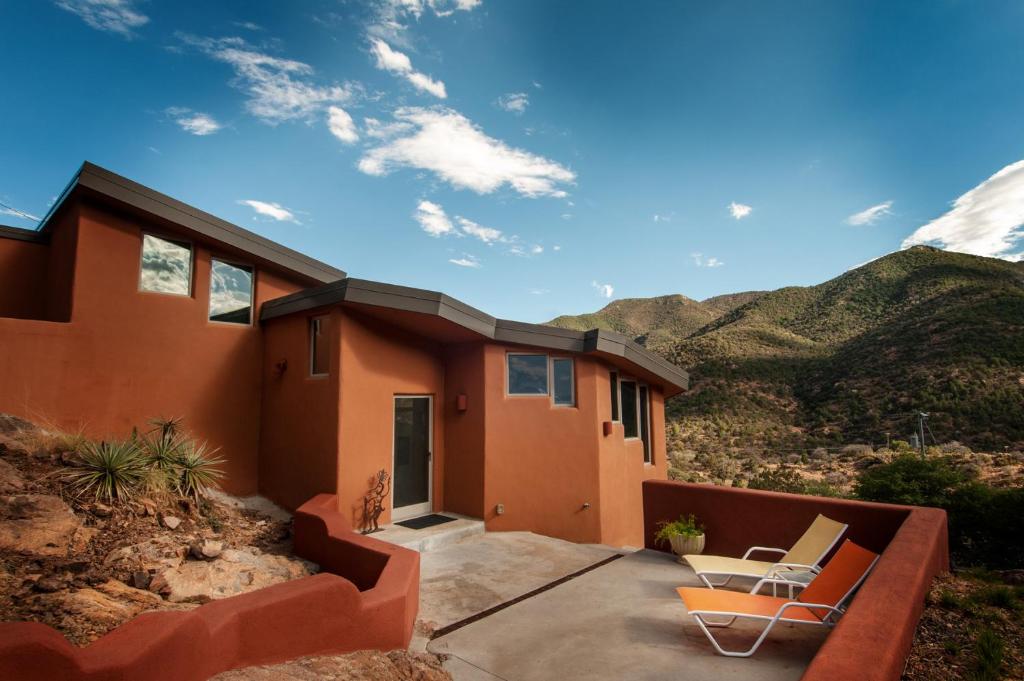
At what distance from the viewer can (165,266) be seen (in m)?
8.48

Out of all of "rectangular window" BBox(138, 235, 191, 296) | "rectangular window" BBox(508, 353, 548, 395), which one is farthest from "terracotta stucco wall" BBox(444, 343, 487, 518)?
"rectangular window" BBox(138, 235, 191, 296)

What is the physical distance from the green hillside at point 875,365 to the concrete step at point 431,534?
1841 centimetres

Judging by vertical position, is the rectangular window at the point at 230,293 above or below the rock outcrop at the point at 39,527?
above

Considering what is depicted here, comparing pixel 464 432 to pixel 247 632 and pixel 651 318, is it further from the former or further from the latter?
pixel 651 318

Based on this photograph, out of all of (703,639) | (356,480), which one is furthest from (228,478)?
(703,639)

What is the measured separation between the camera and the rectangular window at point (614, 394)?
1016 cm

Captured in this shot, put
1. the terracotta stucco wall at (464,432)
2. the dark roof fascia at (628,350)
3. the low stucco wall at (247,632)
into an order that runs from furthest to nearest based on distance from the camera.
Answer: the dark roof fascia at (628,350) < the terracotta stucco wall at (464,432) < the low stucco wall at (247,632)

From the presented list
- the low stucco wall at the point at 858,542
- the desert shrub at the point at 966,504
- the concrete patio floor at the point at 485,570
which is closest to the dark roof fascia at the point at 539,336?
the low stucco wall at the point at 858,542

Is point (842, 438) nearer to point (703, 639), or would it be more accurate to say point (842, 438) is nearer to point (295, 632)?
point (703, 639)

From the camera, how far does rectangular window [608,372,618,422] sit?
10156 millimetres

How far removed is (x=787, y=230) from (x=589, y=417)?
20.4 meters

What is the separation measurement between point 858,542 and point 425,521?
6.12 m

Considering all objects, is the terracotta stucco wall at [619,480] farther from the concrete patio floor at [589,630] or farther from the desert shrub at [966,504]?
the desert shrub at [966,504]

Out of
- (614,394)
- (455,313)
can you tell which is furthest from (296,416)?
(614,394)
